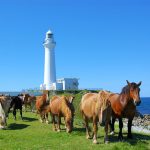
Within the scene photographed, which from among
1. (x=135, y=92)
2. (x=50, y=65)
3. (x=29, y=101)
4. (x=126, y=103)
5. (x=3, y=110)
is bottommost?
(x=3, y=110)

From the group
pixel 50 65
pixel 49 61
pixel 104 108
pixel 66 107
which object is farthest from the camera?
pixel 49 61

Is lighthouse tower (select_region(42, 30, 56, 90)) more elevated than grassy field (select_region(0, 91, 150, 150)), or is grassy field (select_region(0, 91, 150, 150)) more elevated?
lighthouse tower (select_region(42, 30, 56, 90))

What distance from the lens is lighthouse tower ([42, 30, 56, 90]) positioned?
105 meters

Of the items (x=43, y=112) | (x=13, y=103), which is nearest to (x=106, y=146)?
(x=43, y=112)

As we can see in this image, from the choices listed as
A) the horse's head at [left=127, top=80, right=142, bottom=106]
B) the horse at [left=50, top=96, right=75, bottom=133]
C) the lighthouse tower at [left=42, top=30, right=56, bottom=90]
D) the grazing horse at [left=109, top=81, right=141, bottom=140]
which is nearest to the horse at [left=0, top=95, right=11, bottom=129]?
the horse at [left=50, top=96, right=75, bottom=133]

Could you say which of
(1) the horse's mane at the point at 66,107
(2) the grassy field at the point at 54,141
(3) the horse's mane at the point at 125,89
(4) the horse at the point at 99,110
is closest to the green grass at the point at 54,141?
(2) the grassy field at the point at 54,141

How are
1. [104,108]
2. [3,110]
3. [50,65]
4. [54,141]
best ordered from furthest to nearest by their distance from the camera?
[50,65] → [3,110] → [54,141] → [104,108]

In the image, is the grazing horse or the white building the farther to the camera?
the white building

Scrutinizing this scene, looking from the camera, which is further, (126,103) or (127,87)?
(126,103)

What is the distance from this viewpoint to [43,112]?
26094mm

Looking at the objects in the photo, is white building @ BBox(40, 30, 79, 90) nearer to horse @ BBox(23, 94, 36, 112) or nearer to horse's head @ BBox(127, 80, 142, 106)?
horse @ BBox(23, 94, 36, 112)

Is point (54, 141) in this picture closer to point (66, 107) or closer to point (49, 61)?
point (66, 107)

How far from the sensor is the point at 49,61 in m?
105

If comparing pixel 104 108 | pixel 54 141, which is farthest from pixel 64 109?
pixel 104 108
